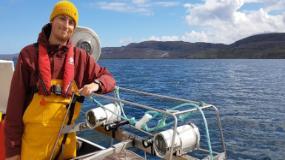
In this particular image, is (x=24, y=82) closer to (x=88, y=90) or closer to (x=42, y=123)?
(x=42, y=123)

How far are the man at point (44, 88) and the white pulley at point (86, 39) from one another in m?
3.17

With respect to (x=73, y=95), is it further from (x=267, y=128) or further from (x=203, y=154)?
(x=267, y=128)

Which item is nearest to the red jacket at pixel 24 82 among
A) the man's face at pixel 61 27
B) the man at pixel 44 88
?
the man at pixel 44 88

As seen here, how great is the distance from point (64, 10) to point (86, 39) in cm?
350

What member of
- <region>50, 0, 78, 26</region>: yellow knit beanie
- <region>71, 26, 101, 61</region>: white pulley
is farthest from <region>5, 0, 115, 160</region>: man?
<region>71, 26, 101, 61</region>: white pulley

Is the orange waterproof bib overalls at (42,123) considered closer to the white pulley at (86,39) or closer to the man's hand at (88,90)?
the man's hand at (88,90)

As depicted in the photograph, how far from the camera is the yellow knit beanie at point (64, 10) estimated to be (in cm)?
365

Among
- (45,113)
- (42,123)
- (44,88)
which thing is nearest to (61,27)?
(44,88)

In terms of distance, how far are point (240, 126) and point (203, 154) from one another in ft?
22.4

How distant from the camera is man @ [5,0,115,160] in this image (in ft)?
11.8

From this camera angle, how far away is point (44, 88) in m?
3.61

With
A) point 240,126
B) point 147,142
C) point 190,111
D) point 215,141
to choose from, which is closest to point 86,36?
point 147,142

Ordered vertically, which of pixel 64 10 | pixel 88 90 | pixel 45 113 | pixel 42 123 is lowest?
pixel 42 123

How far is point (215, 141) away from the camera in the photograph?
53.1ft
